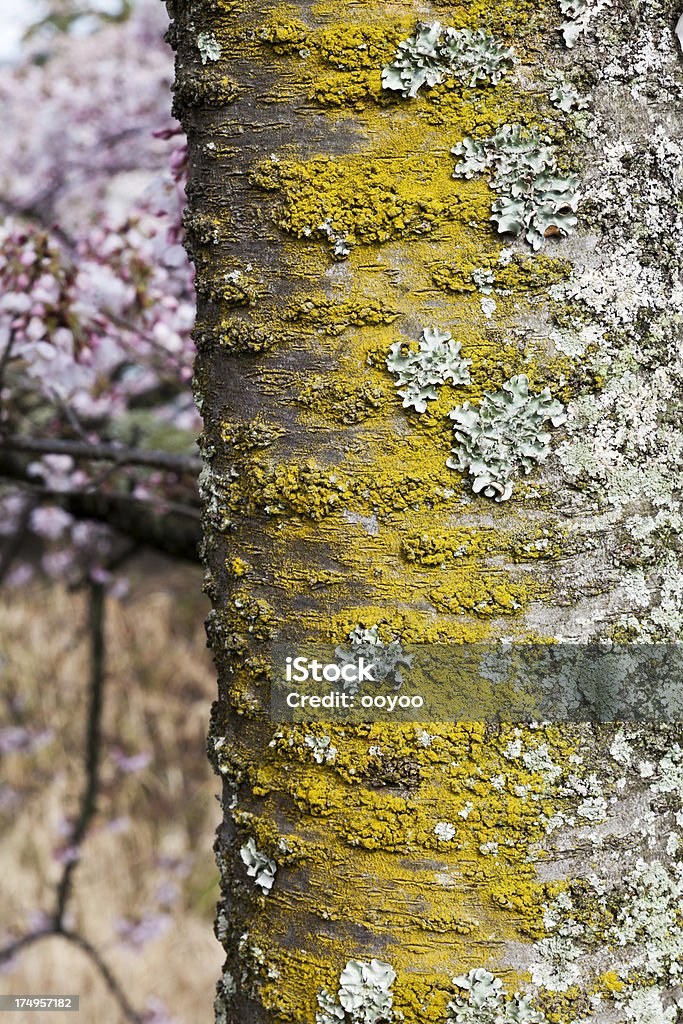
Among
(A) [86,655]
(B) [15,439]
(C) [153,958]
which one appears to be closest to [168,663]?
(A) [86,655]

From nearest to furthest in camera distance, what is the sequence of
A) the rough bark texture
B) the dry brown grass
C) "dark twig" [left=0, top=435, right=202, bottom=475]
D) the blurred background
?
1. the rough bark texture
2. "dark twig" [left=0, top=435, right=202, bottom=475]
3. the blurred background
4. the dry brown grass

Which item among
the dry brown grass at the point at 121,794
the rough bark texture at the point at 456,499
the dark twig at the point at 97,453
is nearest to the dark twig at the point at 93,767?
the dry brown grass at the point at 121,794

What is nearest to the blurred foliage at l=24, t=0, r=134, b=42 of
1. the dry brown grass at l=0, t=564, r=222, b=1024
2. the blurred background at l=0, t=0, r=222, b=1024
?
the blurred background at l=0, t=0, r=222, b=1024

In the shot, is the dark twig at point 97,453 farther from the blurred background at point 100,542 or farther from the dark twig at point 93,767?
the dark twig at point 93,767

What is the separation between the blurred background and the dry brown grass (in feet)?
0.04

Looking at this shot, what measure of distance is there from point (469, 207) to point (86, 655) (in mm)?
5430

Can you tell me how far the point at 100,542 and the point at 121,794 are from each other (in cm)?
180

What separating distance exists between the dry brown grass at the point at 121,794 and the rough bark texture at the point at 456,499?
324 centimetres

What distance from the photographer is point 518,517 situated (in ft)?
2.70

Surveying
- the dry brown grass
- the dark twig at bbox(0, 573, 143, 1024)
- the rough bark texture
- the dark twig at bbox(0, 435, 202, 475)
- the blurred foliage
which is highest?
the blurred foliage

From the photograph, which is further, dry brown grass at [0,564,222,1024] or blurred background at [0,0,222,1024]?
dry brown grass at [0,564,222,1024]

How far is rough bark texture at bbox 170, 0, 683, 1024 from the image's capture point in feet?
2.62

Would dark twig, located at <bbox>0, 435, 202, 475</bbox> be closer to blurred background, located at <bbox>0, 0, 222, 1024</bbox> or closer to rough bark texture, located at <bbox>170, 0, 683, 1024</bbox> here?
blurred background, located at <bbox>0, 0, 222, 1024</bbox>

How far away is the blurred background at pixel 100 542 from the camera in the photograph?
2127mm
